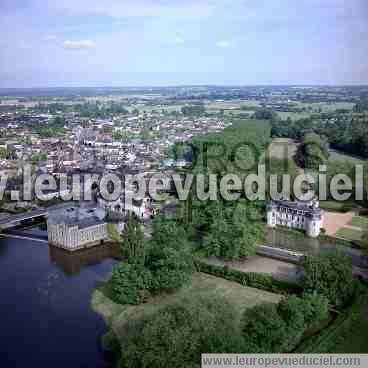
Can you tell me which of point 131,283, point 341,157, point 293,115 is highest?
point 293,115

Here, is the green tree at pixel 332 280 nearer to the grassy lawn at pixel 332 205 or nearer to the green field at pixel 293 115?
the grassy lawn at pixel 332 205

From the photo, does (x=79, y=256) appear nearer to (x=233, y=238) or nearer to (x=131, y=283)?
(x=131, y=283)

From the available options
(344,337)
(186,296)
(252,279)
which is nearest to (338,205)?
(252,279)

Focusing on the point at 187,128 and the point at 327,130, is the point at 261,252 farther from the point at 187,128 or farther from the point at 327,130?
the point at 187,128

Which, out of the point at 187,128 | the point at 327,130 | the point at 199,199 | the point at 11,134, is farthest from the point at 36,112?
the point at 199,199

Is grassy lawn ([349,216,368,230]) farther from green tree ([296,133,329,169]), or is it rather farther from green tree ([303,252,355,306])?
green tree ([296,133,329,169])

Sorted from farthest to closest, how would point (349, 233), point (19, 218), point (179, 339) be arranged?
point (19, 218) < point (349, 233) < point (179, 339)

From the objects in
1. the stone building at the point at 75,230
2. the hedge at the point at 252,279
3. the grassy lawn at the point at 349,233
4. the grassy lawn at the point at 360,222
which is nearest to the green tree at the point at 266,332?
the hedge at the point at 252,279
